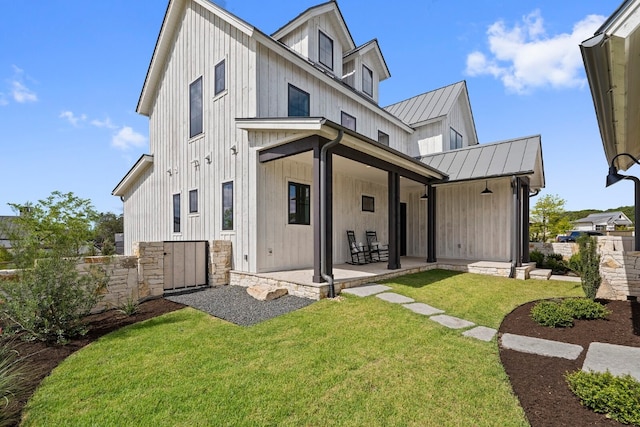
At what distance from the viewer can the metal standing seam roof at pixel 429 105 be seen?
1466cm

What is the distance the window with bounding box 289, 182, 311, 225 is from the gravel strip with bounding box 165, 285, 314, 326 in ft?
8.16

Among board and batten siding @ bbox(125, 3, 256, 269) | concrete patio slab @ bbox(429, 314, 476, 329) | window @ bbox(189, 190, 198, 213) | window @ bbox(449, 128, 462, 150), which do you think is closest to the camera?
concrete patio slab @ bbox(429, 314, 476, 329)

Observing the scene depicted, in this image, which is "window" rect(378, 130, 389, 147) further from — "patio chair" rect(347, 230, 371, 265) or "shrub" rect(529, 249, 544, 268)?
"shrub" rect(529, 249, 544, 268)

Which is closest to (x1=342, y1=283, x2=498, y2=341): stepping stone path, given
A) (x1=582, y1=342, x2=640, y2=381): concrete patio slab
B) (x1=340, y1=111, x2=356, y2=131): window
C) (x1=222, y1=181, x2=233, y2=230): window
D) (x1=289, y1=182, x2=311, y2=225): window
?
(x1=582, y1=342, x2=640, y2=381): concrete patio slab

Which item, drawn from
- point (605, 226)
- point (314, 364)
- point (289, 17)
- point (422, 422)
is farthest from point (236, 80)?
point (605, 226)

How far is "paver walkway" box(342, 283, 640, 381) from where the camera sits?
2955 mm

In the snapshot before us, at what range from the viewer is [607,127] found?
432 centimetres

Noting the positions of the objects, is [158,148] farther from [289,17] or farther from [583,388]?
[583,388]

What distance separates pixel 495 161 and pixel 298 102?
673cm

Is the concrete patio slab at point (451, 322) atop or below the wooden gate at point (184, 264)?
below

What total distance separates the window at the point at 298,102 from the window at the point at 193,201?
4.04 metres

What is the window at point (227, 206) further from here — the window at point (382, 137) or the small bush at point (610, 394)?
the small bush at point (610, 394)

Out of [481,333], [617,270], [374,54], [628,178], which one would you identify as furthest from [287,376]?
A: [374,54]

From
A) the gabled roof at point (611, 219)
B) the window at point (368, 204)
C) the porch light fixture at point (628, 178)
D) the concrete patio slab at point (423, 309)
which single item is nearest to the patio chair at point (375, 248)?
the window at point (368, 204)
